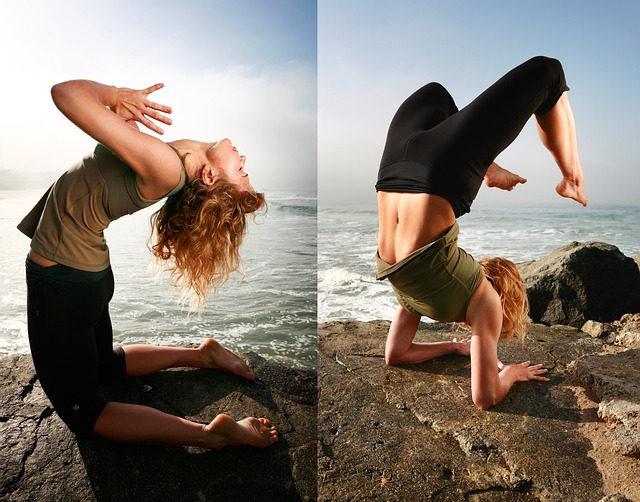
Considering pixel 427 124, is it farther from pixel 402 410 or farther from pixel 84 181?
pixel 84 181

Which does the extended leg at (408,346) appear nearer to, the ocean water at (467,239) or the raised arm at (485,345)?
the raised arm at (485,345)

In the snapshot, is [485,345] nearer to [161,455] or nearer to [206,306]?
[161,455]

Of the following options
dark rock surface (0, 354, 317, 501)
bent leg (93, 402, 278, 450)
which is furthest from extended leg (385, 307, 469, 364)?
bent leg (93, 402, 278, 450)

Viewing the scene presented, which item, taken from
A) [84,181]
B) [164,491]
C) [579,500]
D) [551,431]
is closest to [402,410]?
[551,431]

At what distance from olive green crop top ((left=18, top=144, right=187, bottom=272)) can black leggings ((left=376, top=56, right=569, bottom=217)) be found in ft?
3.20

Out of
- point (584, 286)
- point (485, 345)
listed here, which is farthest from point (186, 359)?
point (584, 286)

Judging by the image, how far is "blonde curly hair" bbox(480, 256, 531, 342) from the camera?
96.7 inches

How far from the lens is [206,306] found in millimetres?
4301

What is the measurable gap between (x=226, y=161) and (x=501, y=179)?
1.22 meters

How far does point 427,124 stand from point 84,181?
4.83ft

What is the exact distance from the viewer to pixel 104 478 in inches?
68.3

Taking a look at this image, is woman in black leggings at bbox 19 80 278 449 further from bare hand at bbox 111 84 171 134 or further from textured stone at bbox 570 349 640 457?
textured stone at bbox 570 349 640 457

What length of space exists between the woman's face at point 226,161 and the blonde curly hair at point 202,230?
0.03m

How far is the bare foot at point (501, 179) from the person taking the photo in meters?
2.26
